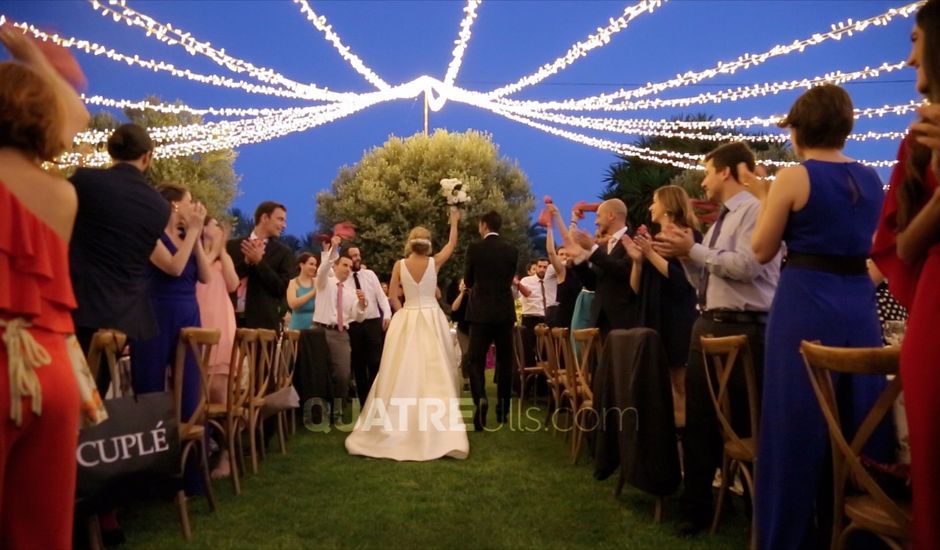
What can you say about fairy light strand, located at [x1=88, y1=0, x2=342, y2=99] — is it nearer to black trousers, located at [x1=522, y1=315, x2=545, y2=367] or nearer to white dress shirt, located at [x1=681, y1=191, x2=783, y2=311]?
black trousers, located at [x1=522, y1=315, x2=545, y2=367]

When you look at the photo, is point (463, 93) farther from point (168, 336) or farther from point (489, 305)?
point (168, 336)

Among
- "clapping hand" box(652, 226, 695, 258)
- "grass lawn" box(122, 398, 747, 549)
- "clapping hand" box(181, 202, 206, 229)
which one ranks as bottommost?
"grass lawn" box(122, 398, 747, 549)

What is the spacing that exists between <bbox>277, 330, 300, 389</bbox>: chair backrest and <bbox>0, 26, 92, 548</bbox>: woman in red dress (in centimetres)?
477

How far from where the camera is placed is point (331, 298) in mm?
8430

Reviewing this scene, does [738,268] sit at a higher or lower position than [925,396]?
higher

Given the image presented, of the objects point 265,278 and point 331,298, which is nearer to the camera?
point 265,278

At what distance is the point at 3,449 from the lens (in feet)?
5.78

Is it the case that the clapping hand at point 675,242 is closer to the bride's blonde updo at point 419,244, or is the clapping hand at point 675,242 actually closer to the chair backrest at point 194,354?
the chair backrest at point 194,354

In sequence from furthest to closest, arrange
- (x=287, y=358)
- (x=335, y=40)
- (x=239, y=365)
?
(x=335, y=40) → (x=287, y=358) → (x=239, y=365)

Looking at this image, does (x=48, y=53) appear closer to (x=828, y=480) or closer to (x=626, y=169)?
(x=828, y=480)

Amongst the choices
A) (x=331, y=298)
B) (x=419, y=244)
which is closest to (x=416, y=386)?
(x=419, y=244)

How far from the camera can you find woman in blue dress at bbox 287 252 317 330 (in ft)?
27.0

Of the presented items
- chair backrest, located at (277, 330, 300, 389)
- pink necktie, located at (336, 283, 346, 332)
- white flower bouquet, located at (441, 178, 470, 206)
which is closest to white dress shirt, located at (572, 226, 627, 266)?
white flower bouquet, located at (441, 178, 470, 206)

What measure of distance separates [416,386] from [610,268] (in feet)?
6.56
